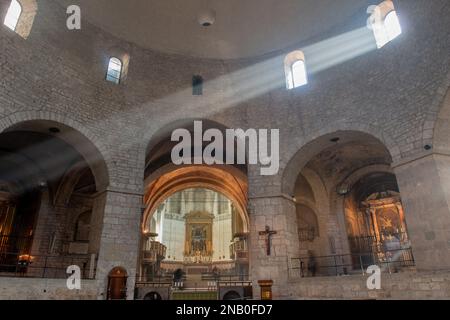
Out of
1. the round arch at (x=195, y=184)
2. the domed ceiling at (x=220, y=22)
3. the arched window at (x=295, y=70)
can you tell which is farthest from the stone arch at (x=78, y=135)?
the arched window at (x=295, y=70)

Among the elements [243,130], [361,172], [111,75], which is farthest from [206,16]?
[361,172]

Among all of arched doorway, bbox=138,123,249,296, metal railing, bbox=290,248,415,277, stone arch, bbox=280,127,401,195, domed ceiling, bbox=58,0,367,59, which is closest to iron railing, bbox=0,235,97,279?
arched doorway, bbox=138,123,249,296

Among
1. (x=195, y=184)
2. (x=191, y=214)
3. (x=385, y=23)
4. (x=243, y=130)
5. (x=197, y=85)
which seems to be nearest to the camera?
(x=385, y=23)

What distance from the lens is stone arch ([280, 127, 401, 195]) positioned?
1161 cm

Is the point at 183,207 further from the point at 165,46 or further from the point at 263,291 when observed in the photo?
the point at 263,291

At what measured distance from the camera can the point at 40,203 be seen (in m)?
15.6

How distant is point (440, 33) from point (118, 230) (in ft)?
39.4

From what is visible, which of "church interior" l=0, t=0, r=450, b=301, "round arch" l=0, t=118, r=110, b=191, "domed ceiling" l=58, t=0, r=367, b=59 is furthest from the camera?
"domed ceiling" l=58, t=0, r=367, b=59

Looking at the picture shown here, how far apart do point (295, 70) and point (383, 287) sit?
961cm

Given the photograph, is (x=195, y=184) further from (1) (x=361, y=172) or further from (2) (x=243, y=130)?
(1) (x=361, y=172)

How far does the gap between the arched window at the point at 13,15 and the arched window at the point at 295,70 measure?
10.6 meters

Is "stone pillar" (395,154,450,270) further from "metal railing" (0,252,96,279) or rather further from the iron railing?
the iron railing

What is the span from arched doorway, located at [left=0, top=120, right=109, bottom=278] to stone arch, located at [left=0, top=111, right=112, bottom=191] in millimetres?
2602

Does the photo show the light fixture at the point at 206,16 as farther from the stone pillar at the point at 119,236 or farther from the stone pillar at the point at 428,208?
the stone pillar at the point at 428,208
